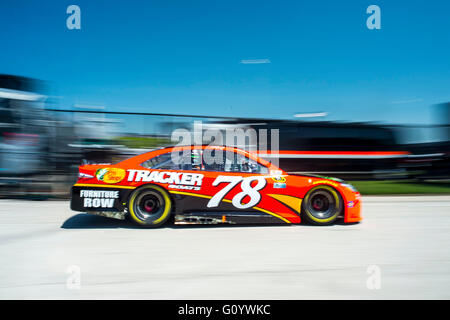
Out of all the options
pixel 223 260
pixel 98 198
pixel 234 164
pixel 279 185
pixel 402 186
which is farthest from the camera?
pixel 402 186

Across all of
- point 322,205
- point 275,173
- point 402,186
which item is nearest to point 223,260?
point 275,173

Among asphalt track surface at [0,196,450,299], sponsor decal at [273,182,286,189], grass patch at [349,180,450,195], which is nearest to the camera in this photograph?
asphalt track surface at [0,196,450,299]

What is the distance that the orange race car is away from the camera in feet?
14.6

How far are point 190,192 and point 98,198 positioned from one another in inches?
51.4

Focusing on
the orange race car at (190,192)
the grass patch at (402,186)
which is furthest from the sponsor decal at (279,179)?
the grass patch at (402,186)

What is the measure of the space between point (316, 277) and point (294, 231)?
1.63 m

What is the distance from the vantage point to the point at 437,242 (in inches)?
150

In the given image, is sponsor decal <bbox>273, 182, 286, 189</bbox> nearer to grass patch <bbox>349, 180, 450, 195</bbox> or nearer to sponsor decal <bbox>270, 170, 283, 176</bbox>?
sponsor decal <bbox>270, 170, 283, 176</bbox>

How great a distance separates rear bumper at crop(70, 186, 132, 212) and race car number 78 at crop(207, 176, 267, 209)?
1.26 metres

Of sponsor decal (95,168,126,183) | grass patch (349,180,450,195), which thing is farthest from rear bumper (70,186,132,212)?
grass patch (349,180,450,195)

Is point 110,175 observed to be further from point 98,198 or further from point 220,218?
point 220,218

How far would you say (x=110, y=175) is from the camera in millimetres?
4473

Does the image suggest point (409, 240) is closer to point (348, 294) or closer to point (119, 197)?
point (348, 294)

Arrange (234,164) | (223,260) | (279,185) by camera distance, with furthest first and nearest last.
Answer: (234,164)
(279,185)
(223,260)
